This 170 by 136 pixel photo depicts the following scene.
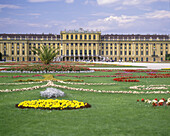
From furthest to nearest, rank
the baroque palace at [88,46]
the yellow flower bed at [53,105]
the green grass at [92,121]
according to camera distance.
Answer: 1. the baroque palace at [88,46]
2. the yellow flower bed at [53,105]
3. the green grass at [92,121]

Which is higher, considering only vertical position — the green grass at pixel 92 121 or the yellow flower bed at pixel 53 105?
the yellow flower bed at pixel 53 105

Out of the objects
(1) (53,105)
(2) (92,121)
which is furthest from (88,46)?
(2) (92,121)

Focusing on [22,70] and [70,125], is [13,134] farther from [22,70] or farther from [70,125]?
[22,70]

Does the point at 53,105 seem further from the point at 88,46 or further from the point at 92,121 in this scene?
the point at 88,46

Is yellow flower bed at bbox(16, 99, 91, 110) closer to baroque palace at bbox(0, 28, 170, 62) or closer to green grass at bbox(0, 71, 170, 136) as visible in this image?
green grass at bbox(0, 71, 170, 136)

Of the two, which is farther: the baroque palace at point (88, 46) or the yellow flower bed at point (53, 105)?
the baroque palace at point (88, 46)

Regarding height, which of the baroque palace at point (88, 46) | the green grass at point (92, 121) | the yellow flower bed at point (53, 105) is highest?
the baroque palace at point (88, 46)

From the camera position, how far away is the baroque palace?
358 ft

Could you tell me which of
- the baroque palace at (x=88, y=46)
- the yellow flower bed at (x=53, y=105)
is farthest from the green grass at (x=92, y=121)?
the baroque palace at (x=88, y=46)

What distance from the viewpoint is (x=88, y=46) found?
110000 millimetres

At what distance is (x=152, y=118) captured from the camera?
8625 mm

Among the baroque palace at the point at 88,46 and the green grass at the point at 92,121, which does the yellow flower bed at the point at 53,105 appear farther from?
the baroque palace at the point at 88,46

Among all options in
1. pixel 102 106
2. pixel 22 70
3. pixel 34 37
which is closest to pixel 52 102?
pixel 102 106

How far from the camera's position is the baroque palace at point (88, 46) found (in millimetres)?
109188
